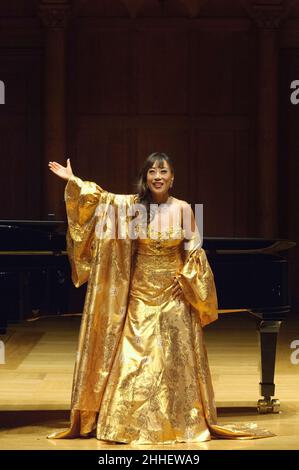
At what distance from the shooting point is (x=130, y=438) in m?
4.56

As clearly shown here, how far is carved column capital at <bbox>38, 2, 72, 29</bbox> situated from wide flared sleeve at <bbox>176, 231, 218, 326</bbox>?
4628 millimetres

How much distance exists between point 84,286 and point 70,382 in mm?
1194

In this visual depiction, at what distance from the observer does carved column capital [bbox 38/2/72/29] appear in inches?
352

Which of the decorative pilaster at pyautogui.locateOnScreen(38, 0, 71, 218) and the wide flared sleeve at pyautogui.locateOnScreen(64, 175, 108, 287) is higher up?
the decorative pilaster at pyautogui.locateOnScreen(38, 0, 71, 218)

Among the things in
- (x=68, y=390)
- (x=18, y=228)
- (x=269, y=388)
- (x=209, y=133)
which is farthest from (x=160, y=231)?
(x=209, y=133)

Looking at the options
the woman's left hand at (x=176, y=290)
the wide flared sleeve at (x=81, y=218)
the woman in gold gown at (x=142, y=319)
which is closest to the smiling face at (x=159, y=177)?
the woman in gold gown at (x=142, y=319)

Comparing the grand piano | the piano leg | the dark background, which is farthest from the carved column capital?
the piano leg

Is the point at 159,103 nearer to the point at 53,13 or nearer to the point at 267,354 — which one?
the point at 53,13

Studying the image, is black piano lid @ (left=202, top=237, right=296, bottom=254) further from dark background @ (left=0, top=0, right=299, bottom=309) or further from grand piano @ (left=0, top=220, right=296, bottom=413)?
dark background @ (left=0, top=0, right=299, bottom=309)

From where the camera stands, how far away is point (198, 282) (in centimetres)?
470

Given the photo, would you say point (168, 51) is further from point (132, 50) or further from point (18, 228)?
point (18, 228)

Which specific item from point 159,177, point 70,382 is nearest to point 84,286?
point 159,177

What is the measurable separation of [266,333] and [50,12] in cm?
437

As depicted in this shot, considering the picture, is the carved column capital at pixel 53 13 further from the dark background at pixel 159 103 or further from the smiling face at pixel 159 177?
the smiling face at pixel 159 177
